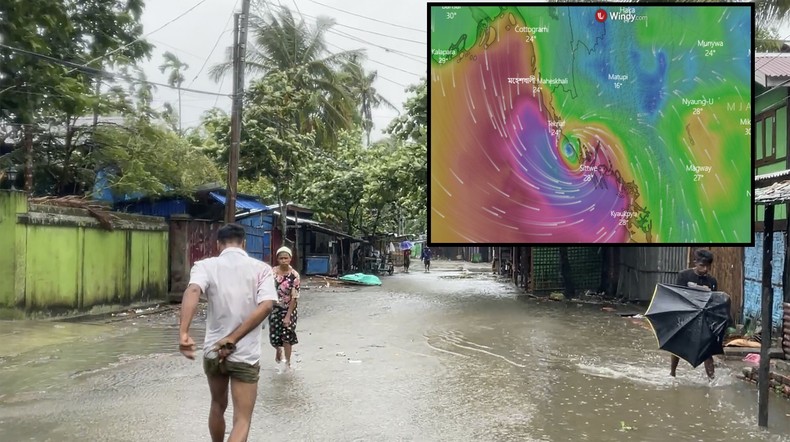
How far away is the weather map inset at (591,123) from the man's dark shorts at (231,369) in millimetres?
1625

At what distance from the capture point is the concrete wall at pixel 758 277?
37.8 feet

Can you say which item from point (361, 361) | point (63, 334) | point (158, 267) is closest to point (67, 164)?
point (158, 267)

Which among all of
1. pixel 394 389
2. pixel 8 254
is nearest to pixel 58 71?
pixel 8 254

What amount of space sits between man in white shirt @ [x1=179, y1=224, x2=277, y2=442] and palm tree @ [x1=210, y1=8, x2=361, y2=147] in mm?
24002

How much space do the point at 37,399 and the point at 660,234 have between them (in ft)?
20.3

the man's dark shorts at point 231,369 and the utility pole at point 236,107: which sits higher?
the utility pole at point 236,107

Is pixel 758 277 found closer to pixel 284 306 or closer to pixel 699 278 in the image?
pixel 699 278

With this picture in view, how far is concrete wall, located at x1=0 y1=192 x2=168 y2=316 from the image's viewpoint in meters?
12.4

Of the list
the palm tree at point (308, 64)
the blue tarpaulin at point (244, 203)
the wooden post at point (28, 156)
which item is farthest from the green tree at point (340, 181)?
the wooden post at point (28, 156)

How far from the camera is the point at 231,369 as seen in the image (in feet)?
16.2

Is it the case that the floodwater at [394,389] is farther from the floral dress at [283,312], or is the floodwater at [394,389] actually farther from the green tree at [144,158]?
the green tree at [144,158]

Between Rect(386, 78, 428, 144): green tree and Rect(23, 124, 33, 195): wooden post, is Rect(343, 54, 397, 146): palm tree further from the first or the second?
Rect(23, 124, 33, 195): wooden post

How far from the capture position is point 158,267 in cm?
1697

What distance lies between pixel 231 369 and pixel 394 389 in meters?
3.36
